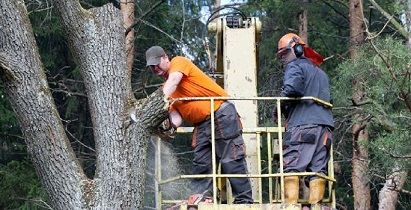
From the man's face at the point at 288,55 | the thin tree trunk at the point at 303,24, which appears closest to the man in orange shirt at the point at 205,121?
the man's face at the point at 288,55

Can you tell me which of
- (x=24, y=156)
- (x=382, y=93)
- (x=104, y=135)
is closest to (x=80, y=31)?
(x=104, y=135)

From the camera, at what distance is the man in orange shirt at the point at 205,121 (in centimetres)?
845

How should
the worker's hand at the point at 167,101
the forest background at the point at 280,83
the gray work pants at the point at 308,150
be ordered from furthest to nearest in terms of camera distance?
the forest background at the point at 280,83
the gray work pants at the point at 308,150
the worker's hand at the point at 167,101

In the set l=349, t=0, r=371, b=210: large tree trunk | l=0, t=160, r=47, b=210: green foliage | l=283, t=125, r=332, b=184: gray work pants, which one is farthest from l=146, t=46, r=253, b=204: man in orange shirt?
l=0, t=160, r=47, b=210: green foliage

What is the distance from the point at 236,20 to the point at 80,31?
190 cm

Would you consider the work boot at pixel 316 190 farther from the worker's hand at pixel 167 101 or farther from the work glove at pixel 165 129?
the worker's hand at pixel 167 101

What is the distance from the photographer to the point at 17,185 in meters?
18.8

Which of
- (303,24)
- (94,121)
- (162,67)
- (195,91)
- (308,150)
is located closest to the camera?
(94,121)

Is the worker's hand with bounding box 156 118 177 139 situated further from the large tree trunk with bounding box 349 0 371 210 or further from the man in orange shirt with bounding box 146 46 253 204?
the large tree trunk with bounding box 349 0 371 210

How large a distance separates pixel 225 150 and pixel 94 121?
3.75ft

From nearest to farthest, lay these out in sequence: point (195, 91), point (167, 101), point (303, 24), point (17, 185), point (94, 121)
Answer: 1. point (167, 101)
2. point (94, 121)
3. point (195, 91)
4. point (17, 185)
5. point (303, 24)

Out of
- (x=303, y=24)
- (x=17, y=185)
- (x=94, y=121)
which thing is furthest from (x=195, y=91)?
(x=303, y=24)

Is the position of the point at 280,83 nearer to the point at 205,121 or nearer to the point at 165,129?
the point at 205,121

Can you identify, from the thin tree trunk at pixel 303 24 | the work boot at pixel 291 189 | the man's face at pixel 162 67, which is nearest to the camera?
the work boot at pixel 291 189
